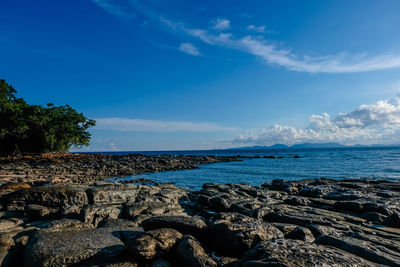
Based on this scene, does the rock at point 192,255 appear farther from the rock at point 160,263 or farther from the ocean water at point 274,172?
the ocean water at point 274,172

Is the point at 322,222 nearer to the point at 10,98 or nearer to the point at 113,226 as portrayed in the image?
the point at 113,226

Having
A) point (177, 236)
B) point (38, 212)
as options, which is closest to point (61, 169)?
point (38, 212)

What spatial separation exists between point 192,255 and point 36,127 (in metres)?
43.1

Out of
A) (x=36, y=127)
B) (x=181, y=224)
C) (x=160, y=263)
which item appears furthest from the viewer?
(x=36, y=127)

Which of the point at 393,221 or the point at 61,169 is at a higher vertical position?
the point at 61,169

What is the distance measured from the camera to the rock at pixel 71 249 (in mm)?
4230

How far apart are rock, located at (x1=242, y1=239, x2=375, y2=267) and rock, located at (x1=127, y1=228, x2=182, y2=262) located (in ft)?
5.18

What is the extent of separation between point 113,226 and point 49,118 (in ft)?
133

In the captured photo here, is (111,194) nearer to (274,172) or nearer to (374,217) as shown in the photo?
(374,217)

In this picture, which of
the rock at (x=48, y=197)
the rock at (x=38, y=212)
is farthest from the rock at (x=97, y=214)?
the rock at (x=48, y=197)

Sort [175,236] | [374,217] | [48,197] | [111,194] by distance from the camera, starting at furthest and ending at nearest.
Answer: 1. [111,194]
2. [48,197]
3. [374,217]
4. [175,236]

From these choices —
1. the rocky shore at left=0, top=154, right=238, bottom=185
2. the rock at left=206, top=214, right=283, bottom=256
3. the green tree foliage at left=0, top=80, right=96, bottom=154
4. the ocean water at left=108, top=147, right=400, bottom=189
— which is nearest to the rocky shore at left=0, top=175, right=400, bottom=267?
the rock at left=206, top=214, right=283, bottom=256

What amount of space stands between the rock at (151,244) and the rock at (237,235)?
0.91 metres

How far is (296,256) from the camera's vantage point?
3664mm
